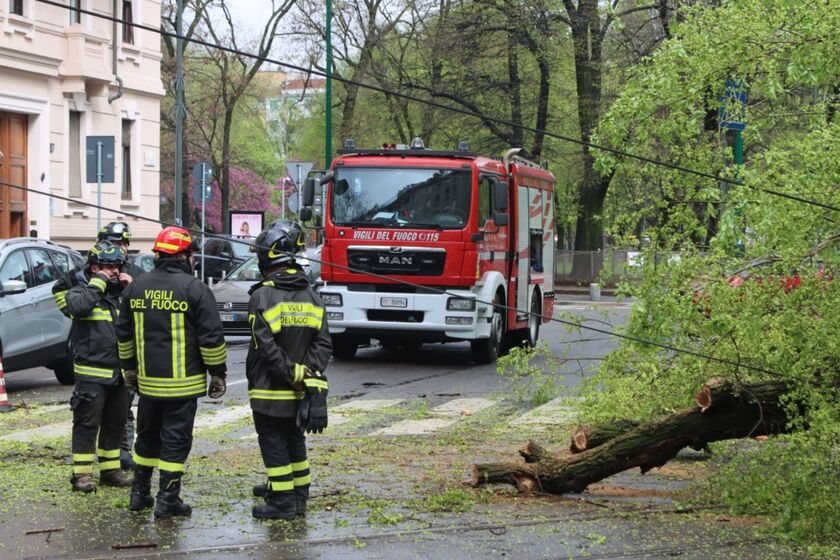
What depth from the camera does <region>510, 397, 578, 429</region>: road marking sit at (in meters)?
12.1

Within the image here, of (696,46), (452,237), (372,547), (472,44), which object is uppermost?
(472,44)

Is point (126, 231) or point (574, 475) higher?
point (126, 231)

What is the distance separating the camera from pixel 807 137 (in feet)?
24.8

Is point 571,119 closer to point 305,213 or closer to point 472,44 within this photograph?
point 472,44

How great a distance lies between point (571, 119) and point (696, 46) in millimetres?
35408

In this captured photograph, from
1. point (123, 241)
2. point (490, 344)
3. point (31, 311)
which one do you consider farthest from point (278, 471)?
point (490, 344)

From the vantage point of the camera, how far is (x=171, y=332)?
741cm

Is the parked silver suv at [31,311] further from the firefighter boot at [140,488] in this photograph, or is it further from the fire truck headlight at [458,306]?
the firefighter boot at [140,488]

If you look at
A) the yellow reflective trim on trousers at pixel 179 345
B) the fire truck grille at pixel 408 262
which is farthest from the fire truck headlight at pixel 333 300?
the yellow reflective trim on trousers at pixel 179 345

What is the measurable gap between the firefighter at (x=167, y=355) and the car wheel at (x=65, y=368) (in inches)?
316

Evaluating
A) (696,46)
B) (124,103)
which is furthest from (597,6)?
(696,46)

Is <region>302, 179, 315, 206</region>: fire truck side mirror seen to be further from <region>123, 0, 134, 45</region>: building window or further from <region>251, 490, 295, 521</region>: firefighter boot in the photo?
<region>123, 0, 134, 45</region>: building window

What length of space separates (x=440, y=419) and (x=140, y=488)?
532 centimetres

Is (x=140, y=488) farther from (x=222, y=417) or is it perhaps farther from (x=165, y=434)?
(x=222, y=417)
